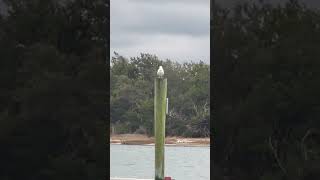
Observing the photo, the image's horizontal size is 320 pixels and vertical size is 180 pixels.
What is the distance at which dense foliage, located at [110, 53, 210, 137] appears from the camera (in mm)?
→ 19984

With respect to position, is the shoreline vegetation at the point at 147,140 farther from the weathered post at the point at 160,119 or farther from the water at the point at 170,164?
the weathered post at the point at 160,119

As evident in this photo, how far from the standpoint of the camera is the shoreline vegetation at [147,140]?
18797 mm

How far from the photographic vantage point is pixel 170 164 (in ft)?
45.8
